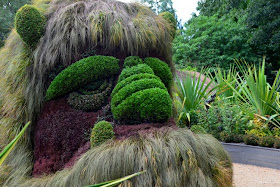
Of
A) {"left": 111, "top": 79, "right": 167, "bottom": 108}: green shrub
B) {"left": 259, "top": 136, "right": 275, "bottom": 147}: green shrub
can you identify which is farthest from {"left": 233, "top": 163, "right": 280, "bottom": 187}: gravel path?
{"left": 111, "top": 79, "right": 167, "bottom": 108}: green shrub

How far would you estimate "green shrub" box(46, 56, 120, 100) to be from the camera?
282 cm

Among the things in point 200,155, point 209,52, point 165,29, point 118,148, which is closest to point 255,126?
point 165,29

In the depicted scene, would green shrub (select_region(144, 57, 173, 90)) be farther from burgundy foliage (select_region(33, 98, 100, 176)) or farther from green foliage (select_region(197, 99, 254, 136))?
green foliage (select_region(197, 99, 254, 136))

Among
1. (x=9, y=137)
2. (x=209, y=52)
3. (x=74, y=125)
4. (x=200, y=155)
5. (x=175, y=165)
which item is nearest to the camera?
(x=175, y=165)

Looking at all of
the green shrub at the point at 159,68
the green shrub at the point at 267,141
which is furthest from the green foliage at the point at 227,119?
the green shrub at the point at 159,68

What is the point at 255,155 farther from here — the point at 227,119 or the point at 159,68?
the point at 159,68

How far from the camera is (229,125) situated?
6.60m

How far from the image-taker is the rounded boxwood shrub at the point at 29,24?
2.86m

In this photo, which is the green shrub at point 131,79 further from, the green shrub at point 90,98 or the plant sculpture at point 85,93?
the green shrub at point 90,98

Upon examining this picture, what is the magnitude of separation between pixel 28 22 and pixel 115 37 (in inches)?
35.7

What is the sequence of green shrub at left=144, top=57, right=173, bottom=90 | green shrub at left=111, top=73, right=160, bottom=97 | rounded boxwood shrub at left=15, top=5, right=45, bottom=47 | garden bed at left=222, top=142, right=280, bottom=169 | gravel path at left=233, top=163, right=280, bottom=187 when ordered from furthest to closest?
garden bed at left=222, top=142, right=280, bottom=169
gravel path at left=233, top=163, right=280, bottom=187
green shrub at left=144, top=57, right=173, bottom=90
rounded boxwood shrub at left=15, top=5, right=45, bottom=47
green shrub at left=111, top=73, right=160, bottom=97

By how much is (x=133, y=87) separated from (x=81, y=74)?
0.63 meters

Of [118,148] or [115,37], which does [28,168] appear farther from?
[115,37]

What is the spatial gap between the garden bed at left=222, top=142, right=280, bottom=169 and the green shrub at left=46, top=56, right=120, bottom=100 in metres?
3.91
